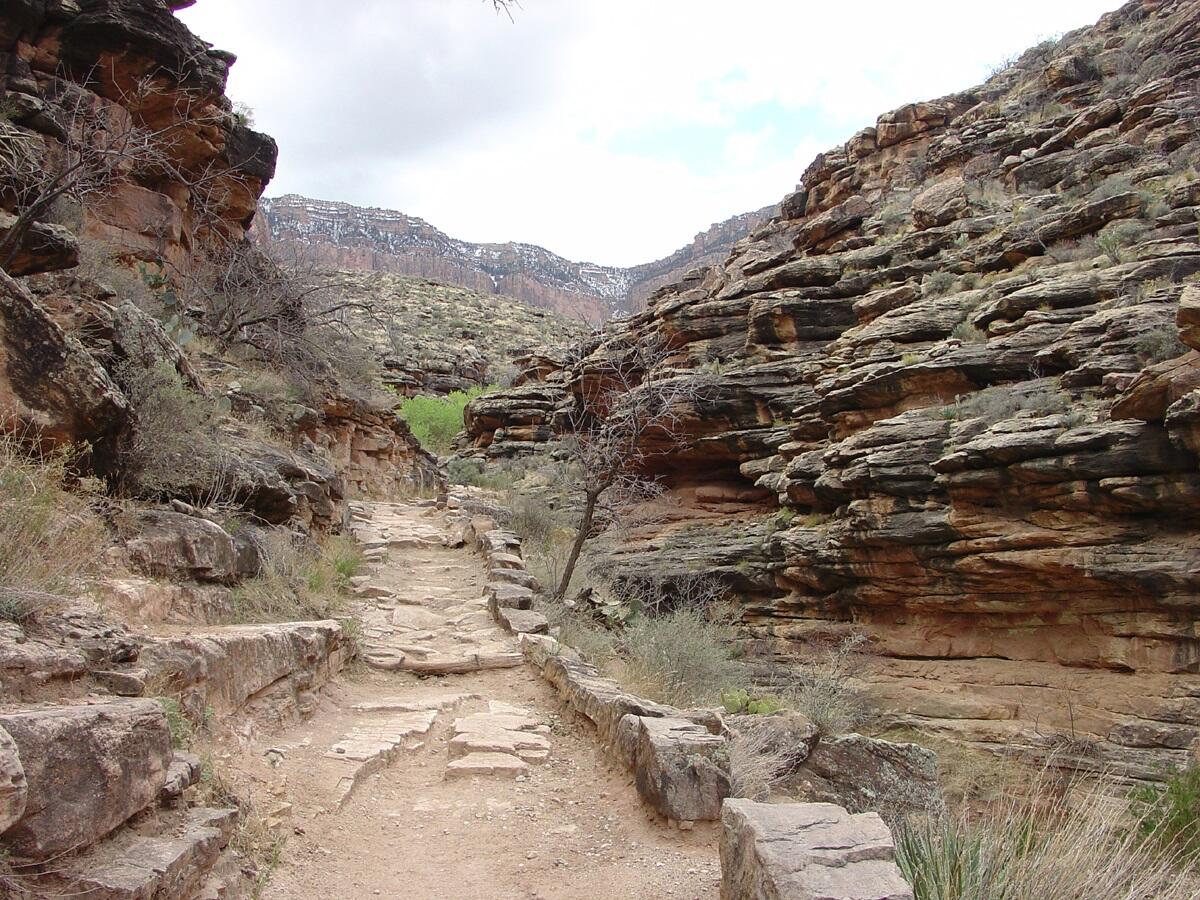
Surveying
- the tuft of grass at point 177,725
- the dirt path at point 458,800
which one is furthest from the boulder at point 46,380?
the dirt path at point 458,800

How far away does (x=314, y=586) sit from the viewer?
7.80m

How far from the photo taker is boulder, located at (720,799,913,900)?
243 centimetres

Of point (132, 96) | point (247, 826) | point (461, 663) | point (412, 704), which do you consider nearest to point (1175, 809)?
point (461, 663)

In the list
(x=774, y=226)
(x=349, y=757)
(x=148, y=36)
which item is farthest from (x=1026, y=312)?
(x=774, y=226)

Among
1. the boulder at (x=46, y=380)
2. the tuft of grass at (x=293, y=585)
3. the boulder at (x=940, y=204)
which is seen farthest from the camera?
the boulder at (x=940, y=204)

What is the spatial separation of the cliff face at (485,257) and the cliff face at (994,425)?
2668 inches

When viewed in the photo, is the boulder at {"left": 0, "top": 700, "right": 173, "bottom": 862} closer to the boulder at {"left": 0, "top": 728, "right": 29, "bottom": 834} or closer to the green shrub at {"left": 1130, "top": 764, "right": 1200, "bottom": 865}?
the boulder at {"left": 0, "top": 728, "right": 29, "bottom": 834}

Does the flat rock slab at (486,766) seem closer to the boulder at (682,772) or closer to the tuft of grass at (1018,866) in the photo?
the boulder at (682,772)

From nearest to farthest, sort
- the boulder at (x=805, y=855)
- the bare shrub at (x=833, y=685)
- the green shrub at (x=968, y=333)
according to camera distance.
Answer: the boulder at (x=805, y=855), the bare shrub at (x=833, y=685), the green shrub at (x=968, y=333)

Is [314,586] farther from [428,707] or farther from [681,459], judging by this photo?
[681,459]

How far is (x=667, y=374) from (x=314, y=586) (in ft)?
46.3

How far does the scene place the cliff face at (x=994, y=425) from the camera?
437 inches

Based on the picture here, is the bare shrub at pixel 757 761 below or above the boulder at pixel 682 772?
below

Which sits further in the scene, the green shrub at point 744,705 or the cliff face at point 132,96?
the cliff face at point 132,96
